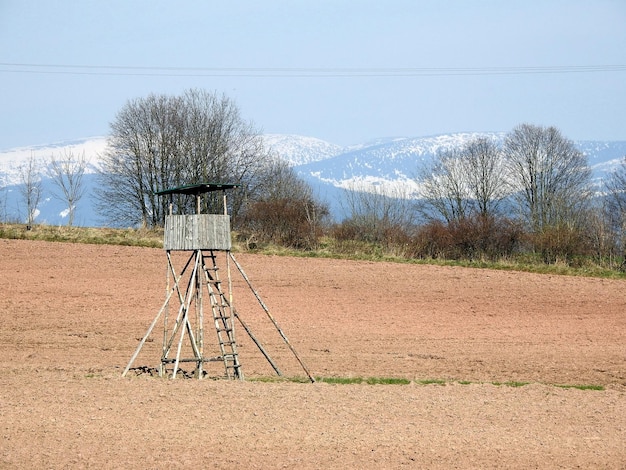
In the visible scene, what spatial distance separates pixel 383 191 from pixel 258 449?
185 ft

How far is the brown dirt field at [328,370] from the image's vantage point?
518 inches

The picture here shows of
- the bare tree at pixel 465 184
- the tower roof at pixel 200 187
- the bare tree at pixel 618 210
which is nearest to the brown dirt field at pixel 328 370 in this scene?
the tower roof at pixel 200 187

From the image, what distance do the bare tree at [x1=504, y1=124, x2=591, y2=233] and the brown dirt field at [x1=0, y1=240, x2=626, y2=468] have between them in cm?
3597

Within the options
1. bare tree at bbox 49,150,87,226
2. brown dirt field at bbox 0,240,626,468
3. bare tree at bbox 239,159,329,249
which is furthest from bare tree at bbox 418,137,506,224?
brown dirt field at bbox 0,240,626,468

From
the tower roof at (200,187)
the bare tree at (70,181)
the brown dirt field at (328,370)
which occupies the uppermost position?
the bare tree at (70,181)

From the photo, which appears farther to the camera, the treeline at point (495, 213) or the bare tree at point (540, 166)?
the bare tree at point (540, 166)

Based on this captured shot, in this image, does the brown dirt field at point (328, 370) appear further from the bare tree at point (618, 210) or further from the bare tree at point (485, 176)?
the bare tree at point (485, 176)

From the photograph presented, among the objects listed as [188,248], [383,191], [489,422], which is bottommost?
[489,422]

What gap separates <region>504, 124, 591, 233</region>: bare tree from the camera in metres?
71.8

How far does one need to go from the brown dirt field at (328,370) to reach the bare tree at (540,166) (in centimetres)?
3597

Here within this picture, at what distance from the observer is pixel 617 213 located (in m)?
61.8

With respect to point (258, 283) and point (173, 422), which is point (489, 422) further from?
point (258, 283)

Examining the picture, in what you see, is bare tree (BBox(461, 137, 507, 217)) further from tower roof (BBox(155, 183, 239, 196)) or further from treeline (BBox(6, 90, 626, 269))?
tower roof (BBox(155, 183, 239, 196))

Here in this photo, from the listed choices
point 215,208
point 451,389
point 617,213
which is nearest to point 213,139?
point 215,208
